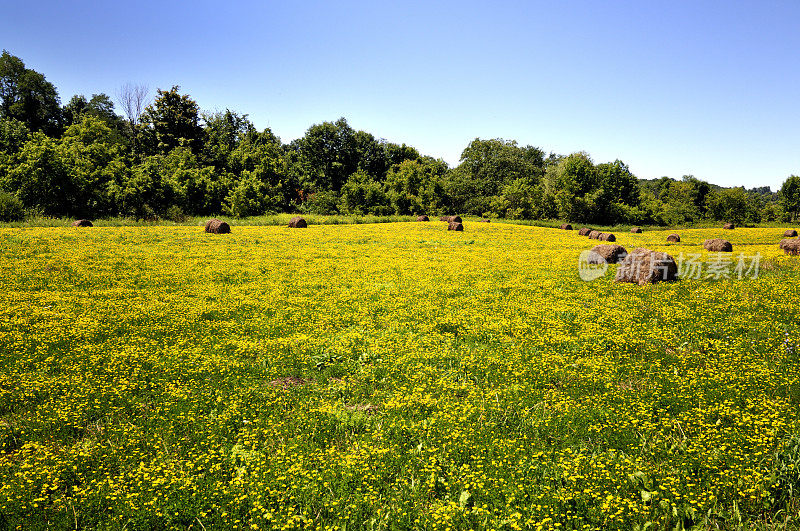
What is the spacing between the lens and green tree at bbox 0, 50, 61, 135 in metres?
76.3

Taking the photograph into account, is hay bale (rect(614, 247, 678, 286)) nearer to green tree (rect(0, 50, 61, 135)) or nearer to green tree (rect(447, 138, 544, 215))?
green tree (rect(447, 138, 544, 215))

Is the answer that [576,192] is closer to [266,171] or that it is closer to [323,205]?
[323,205]

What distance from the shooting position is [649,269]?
61.6 feet

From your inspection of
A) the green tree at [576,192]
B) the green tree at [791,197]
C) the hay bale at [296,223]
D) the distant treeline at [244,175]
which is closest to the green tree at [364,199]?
the distant treeline at [244,175]

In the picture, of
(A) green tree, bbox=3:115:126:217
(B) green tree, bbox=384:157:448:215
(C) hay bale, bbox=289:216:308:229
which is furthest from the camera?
(B) green tree, bbox=384:157:448:215

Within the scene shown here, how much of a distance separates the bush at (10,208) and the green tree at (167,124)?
1478 inches

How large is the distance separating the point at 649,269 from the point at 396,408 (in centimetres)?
1625

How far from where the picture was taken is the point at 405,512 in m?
5.70

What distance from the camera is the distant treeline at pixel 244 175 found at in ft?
172

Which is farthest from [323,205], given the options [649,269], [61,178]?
[649,269]

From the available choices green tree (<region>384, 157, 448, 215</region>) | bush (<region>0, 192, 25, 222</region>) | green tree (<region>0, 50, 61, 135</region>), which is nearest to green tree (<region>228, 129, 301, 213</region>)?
green tree (<region>384, 157, 448, 215</region>)

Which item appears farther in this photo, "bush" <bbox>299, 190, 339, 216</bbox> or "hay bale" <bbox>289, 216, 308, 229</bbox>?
"bush" <bbox>299, 190, 339, 216</bbox>

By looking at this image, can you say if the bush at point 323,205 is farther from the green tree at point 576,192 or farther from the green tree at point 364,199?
the green tree at point 576,192

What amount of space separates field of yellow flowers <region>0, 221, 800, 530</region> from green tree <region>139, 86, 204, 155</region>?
249 feet
